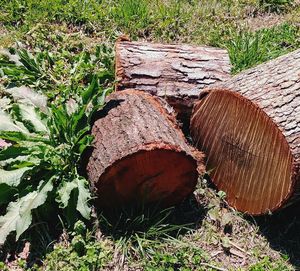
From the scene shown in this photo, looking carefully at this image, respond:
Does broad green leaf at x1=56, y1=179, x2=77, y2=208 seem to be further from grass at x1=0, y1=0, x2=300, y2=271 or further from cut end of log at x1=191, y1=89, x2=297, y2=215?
cut end of log at x1=191, y1=89, x2=297, y2=215

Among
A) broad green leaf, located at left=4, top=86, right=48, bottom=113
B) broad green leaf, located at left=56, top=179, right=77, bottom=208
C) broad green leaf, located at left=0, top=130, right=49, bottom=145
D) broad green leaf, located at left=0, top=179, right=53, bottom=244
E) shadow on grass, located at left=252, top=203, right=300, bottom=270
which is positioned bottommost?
shadow on grass, located at left=252, top=203, right=300, bottom=270

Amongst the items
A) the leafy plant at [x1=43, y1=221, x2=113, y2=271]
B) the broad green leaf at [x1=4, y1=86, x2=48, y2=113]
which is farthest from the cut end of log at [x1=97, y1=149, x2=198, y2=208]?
the broad green leaf at [x1=4, y1=86, x2=48, y2=113]

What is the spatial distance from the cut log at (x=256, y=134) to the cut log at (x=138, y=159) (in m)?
0.32

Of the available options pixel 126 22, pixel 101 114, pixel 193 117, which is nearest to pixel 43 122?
pixel 101 114

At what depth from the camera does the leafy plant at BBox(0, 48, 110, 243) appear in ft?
11.2

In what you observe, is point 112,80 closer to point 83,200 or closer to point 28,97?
point 28,97

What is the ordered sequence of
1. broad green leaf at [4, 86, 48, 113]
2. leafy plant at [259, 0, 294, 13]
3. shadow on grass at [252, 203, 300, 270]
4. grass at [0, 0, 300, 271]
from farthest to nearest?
leafy plant at [259, 0, 294, 13], broad green leaf at [4, 86, 48, 113], shadow on grass at [252, 203, 300, 270], grass at [0, 0, 300, 271]

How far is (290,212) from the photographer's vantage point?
149 inches

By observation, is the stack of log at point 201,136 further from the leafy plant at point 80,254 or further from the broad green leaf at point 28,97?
the broad green leaf at point 28,97

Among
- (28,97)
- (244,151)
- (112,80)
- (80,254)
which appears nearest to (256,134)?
(244,151)

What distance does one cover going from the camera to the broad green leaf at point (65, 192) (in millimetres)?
3367

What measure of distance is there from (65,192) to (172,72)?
132 centimetres

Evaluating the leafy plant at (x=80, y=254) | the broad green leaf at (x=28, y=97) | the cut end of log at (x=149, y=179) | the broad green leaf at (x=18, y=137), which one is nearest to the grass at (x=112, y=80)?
the leafy plant at (x=80, y=254)

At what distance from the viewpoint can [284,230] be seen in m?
3.69
